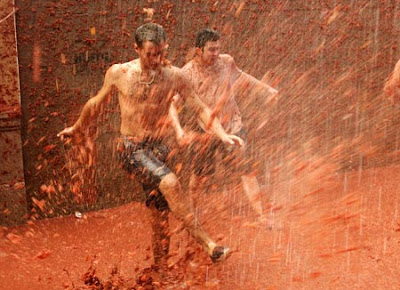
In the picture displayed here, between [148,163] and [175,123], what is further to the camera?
[175,123]

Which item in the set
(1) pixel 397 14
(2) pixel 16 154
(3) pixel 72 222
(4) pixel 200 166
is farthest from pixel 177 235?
(1) pixel 397 14

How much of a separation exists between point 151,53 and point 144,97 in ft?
1.19

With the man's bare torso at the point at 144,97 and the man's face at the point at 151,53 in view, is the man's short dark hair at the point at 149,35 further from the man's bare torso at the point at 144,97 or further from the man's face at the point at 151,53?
the man's bare torso at the point at 144,97

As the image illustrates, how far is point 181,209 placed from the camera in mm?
4434

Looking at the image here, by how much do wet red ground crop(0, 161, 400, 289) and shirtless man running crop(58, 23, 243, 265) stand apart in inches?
19.5

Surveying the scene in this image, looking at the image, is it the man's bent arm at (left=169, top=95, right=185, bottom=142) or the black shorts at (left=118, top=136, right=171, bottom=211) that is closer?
the black shorts at (left=118, top=136, right=171, bottom=211)

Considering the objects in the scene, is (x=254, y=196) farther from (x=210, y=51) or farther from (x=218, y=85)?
(x=210, y=51)

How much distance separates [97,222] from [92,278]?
1469 millimetres

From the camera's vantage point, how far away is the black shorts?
14.6ft

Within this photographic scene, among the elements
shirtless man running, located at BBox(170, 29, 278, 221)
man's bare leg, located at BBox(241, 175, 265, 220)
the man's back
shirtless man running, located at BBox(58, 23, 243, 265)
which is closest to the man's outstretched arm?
shirtless man running, located at BBox(58, 23, 243, 265)

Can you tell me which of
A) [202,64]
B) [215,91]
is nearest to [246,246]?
[215,91]

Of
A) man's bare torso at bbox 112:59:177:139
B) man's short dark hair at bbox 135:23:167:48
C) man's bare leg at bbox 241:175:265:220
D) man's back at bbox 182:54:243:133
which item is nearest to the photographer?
man's short dark hair at bbox 135:23:167:48

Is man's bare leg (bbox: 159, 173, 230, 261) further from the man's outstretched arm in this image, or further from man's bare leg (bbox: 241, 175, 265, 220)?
man's bare leg (bbox: 241, 175, 265, 220)

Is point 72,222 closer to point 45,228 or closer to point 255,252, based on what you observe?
point 45,228
